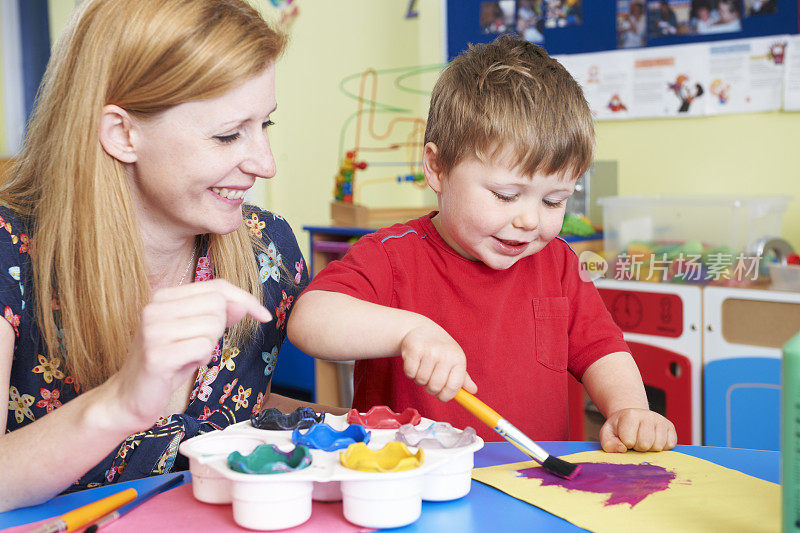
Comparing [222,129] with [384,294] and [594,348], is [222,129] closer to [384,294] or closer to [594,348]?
[384,294]

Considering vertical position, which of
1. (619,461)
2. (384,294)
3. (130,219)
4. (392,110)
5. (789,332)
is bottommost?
(789,332)

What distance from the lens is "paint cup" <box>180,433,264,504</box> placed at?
24.1 inches

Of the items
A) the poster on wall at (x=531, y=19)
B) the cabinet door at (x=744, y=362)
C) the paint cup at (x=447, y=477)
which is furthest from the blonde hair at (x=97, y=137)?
the poster on wall at (x=531, y=19)

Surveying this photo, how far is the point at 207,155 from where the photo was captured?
2.73 ft

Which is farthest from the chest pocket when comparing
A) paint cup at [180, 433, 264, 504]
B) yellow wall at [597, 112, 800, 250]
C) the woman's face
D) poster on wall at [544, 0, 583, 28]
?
poster on wall at [544, 0, 583, 28]

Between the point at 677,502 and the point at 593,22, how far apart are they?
2.07 metres

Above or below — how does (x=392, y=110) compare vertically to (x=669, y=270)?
above

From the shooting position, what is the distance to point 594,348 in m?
1.02

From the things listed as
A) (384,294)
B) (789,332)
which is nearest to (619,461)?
(384,294)

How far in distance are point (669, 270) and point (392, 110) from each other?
1.33m

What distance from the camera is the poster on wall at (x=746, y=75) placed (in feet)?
7.13

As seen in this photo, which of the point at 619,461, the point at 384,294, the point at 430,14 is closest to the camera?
the point at 619,461

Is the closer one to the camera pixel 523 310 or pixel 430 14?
pixel 523 310

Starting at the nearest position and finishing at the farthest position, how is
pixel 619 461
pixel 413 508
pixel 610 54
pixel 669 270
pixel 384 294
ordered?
pixel 413 508 → pixel 619 461 → pixel 384 294 → pixel 669 270 → pixel 610 54
